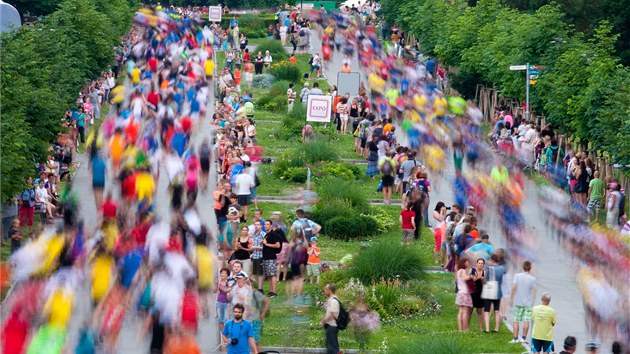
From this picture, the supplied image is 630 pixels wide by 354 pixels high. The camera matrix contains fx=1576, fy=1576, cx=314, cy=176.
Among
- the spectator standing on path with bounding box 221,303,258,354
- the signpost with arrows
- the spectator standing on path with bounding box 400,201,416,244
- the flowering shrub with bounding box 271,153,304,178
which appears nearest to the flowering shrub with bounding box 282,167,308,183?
the flowering shrub with bounding box 271,153,304,178

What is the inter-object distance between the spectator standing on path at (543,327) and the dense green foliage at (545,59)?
1145 cm

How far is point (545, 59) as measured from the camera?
44.5 meters

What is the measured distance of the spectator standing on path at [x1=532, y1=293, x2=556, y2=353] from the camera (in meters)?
21.2

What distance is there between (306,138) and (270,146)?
84.0 inches

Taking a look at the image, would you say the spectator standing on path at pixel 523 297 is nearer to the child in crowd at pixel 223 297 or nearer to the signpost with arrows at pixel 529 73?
the child in crowd at pixel 223 297

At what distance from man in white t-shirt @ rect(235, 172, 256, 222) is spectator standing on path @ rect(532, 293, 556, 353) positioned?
11541 millimetres

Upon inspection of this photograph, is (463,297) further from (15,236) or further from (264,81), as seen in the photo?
(264,81)

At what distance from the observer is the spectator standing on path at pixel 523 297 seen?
2278cm

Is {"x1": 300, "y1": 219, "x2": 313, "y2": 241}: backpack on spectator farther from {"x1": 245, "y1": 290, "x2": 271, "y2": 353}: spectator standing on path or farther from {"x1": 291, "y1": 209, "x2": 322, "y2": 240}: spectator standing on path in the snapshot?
{"x1": 245, "y1": 290, "x2": 271, "y2": 353}: spectator standing on path

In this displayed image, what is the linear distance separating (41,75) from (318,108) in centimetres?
717

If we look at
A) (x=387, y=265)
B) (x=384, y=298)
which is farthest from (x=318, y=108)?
(x=384, y=298)

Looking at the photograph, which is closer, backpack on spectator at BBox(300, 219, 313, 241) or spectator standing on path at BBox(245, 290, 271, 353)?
spectator standing on path at BBox(245, 290, 271, 353)

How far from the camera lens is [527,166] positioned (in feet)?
127

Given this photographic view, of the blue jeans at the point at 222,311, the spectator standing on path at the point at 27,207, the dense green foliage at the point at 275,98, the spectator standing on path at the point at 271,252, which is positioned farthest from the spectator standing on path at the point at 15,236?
the dense green foliage at the point at 275,98
